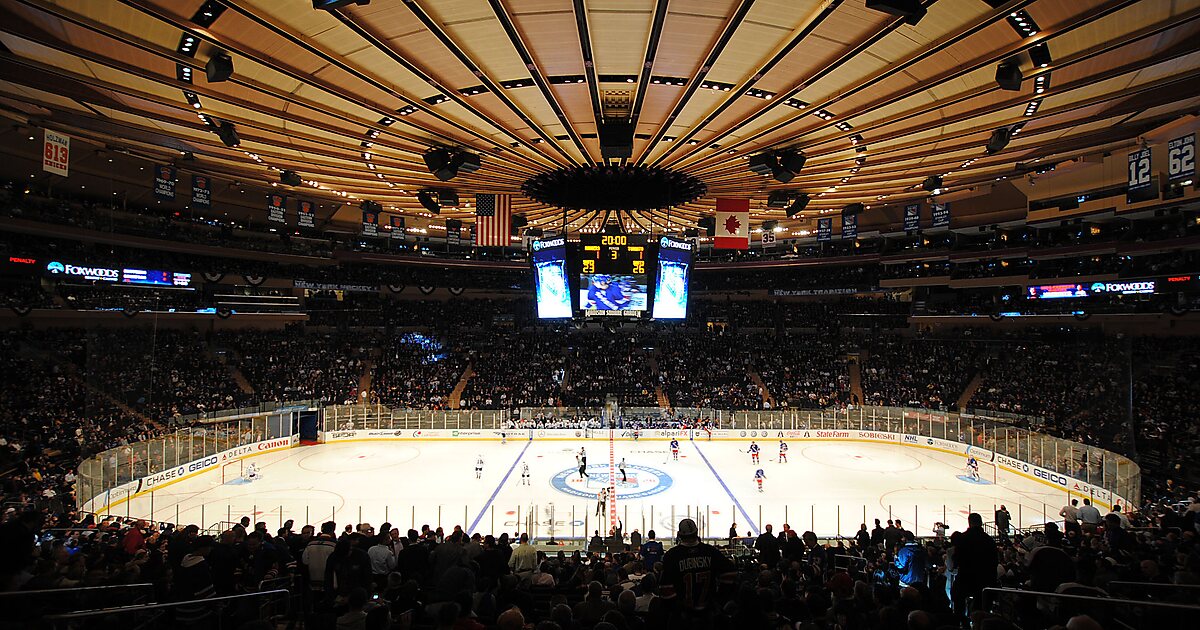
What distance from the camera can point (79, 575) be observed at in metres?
7.07

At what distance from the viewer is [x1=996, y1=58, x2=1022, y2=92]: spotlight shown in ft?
28.3

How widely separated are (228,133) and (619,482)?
17.8m

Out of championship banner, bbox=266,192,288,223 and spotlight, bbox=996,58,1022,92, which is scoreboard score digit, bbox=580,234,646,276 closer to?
spotlight, bbox=996,58,1022,92

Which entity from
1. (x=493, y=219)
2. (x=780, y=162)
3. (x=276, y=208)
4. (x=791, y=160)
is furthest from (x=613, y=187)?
(x=276, y=208)

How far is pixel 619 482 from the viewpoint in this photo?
22.9 m

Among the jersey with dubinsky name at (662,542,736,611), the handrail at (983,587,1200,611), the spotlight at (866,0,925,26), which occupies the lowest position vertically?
the handrail at (983,587,1200,611)

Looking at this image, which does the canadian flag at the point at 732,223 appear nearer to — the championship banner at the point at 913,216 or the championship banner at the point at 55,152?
the championship banner at the point at 913,216

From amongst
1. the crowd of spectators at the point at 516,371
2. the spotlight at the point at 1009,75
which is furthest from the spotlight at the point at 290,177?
the crowd of spectators at the point at 516,371

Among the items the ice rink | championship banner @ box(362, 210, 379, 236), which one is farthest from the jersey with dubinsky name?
championship banner @ box(362, 210, 379, 236)

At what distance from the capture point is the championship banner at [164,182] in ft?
48.6

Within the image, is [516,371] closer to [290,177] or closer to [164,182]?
[290,177]

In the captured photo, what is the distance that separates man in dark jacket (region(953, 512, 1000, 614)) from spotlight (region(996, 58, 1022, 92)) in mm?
6638

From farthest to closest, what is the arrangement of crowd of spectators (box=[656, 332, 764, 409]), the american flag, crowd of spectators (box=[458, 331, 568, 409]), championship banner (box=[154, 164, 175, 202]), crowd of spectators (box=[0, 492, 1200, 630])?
crowd of spectators (box=[656, 332, 764, 409])
crowd of spectators (box=[458, 331, 568, 409])
the american flag
championship banner (box=[154, 164, 175, 202])
crowd of spectators (box=[0, 492, 1200, 630])

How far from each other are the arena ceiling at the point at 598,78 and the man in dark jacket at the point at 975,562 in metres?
6.70
